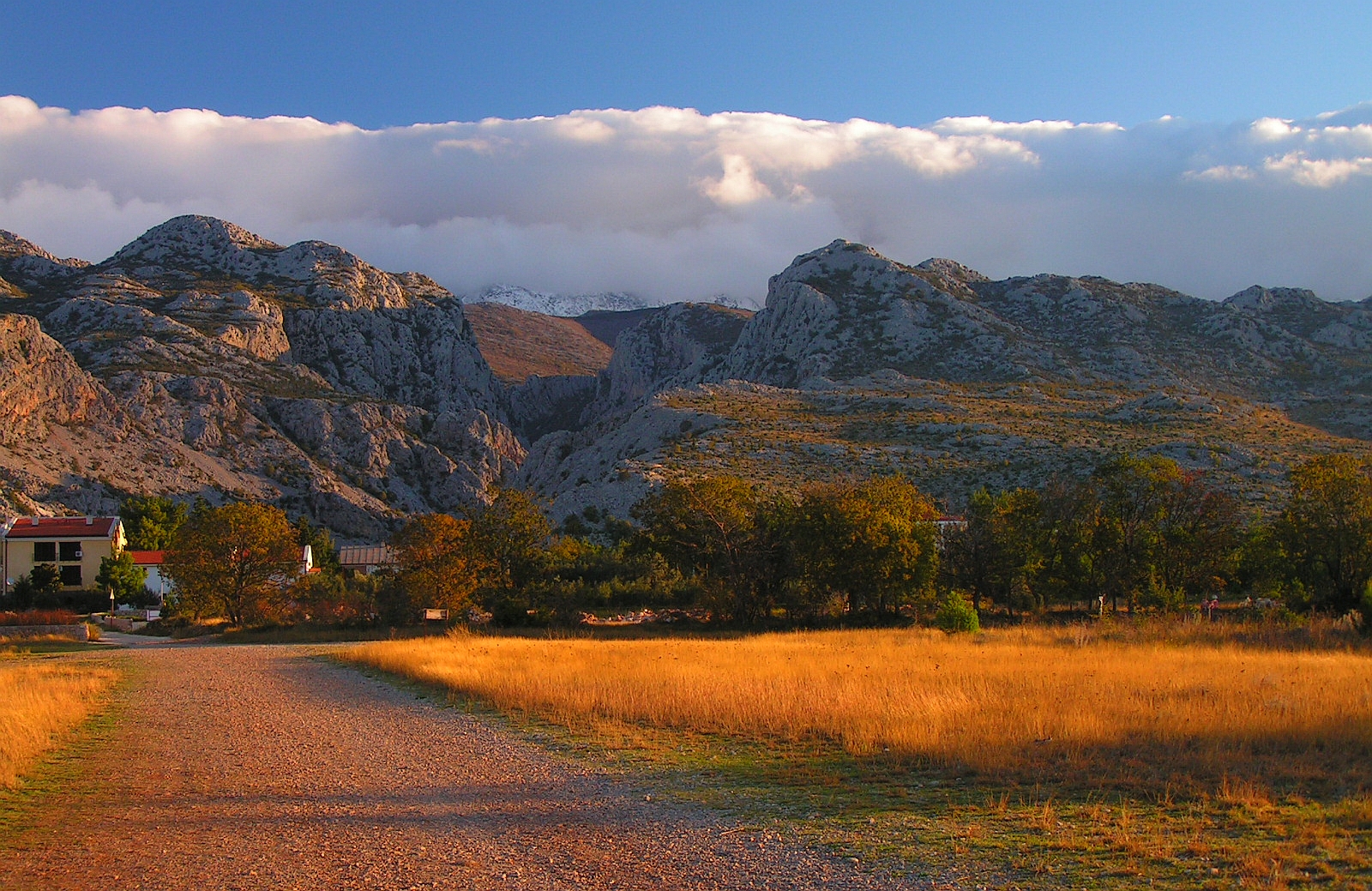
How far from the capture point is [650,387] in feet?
591

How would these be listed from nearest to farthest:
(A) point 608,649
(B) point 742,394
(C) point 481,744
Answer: (C) point 481,744
(A) point 608,649
(B) point 742,394

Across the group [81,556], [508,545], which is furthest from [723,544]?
[81,556]

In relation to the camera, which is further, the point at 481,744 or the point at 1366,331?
the point at 1366,331

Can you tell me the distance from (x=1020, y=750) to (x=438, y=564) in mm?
39878

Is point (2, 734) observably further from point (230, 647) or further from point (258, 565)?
Answer: point (258, 565)

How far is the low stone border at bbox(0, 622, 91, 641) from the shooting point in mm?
49219

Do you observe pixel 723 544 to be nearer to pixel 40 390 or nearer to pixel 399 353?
pixel 40 390

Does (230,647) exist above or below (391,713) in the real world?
below

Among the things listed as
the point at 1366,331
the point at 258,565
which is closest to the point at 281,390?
the point at 258,565

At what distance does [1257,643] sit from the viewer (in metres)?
27.3

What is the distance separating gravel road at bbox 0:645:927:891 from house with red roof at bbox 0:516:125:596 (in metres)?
83.8

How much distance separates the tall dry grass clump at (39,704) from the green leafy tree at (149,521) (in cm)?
7809

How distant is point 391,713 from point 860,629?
87.7 ft

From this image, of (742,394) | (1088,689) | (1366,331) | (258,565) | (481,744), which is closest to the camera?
(481,744)
